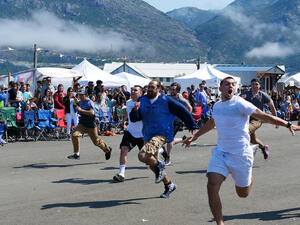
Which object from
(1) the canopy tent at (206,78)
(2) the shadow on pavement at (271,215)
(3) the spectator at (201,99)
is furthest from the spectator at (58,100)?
(1) the canopy tent at (206,78)

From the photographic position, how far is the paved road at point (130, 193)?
6.85m

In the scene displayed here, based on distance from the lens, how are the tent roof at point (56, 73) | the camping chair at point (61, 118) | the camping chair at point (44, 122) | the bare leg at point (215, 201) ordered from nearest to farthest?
the bare leg at point (215, 201) → the camping chair at point (44, 122) → the camping chair at point (61, 118) → the tent roof at point (56, 73)

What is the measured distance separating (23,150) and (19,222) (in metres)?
8.39

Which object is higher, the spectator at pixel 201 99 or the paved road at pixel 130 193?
the spectator at pixel 201 99

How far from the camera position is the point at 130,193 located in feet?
27.7

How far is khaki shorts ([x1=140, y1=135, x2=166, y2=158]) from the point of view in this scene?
8.00 meters

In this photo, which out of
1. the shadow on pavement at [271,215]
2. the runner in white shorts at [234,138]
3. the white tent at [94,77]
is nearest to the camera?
the runner in white shorts at [234,138]

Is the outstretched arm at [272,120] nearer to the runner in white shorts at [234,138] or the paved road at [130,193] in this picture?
the runner in white shorts at [234,138]

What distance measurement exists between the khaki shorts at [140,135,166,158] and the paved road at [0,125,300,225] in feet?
2.24

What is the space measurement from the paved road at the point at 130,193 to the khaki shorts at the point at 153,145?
682mm

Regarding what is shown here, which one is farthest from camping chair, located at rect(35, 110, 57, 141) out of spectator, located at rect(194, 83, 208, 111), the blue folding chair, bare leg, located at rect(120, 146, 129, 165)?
bare leg, located at rect(120, 146, 129, 165)

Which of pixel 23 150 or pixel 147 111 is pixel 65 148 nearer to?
pixel 23 150

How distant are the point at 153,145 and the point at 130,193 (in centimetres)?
91

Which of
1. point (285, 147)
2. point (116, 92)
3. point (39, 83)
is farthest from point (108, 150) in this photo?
point (116, 92)
